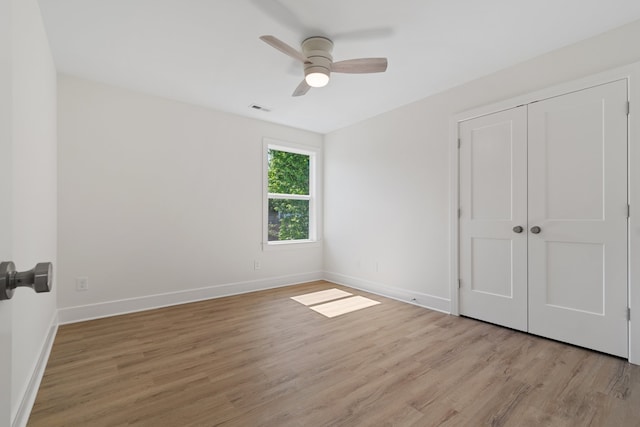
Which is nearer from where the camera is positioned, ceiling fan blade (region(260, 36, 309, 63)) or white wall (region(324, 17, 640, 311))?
ceiling fan blade (region(260, 36, 309, 63))

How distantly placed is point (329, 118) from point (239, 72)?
163 cm

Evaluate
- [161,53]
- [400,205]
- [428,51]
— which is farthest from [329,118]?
[161,53]

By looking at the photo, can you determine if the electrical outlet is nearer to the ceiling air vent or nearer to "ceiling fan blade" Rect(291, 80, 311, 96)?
the ceiling air vent

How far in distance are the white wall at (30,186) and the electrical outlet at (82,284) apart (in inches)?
16.8

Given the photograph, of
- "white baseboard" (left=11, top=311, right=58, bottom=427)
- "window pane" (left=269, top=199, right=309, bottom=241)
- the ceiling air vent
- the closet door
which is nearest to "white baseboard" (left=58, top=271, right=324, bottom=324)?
"white baseboard" (left=11, top=311, right=58, bottom=427)

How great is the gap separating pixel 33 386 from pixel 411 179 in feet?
12.2

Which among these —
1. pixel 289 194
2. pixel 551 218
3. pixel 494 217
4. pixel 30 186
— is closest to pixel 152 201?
pixel 30 186

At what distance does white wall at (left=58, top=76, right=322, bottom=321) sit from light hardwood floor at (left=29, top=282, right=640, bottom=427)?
1.86ft

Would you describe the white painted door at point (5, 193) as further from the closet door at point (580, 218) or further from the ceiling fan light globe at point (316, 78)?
the closet door at point (580, 218)

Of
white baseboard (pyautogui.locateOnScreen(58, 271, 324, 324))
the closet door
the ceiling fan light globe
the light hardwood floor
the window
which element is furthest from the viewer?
the window

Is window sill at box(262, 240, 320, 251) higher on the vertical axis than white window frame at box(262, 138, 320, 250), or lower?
lower

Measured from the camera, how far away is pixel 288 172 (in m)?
4.81

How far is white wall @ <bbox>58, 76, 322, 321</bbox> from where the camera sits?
3027mm

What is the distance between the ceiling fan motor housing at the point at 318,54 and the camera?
2.38m
